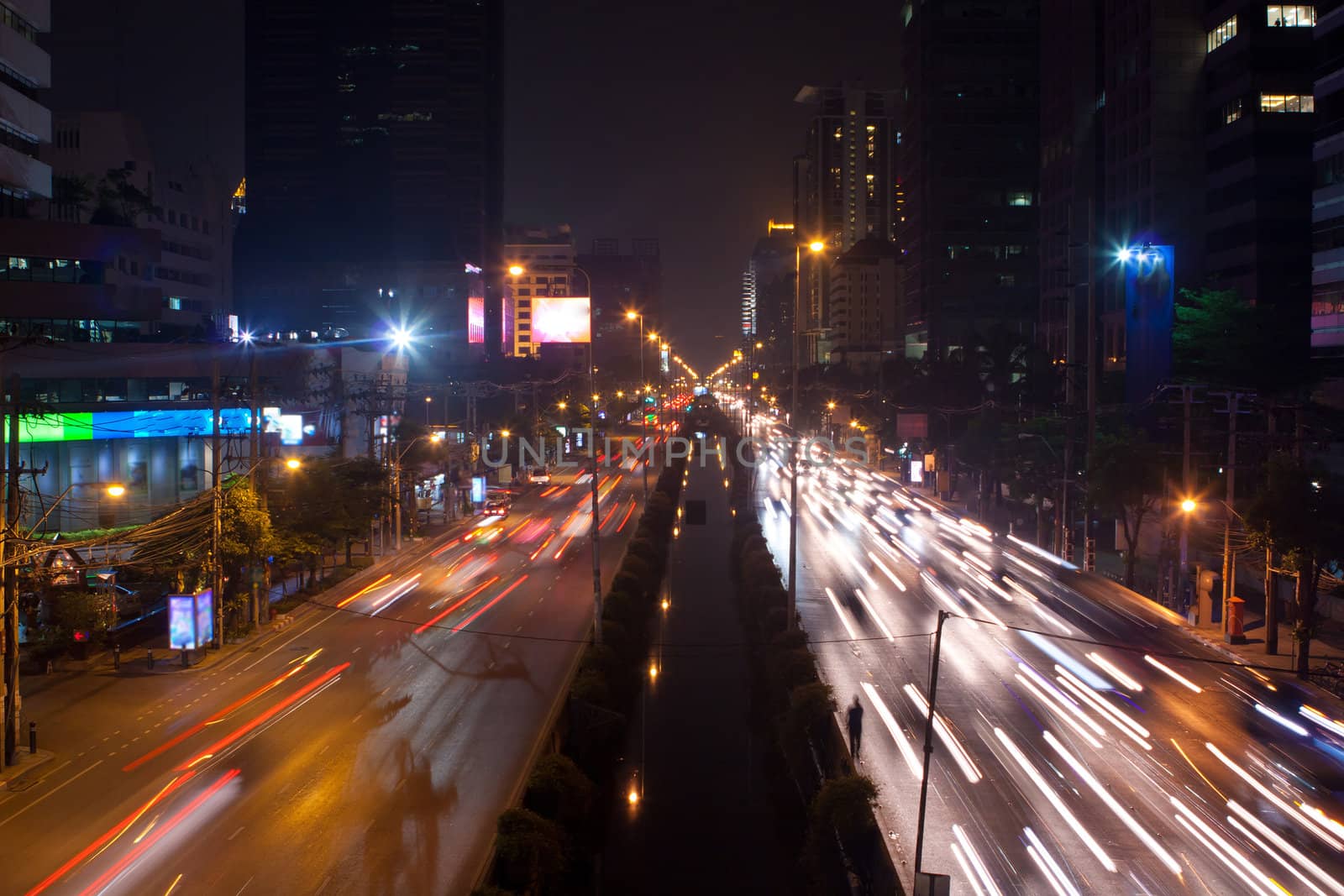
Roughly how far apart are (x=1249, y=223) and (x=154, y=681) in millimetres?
55333

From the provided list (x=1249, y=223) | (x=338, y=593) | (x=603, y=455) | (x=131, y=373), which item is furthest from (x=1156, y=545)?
(x=603, y=455)

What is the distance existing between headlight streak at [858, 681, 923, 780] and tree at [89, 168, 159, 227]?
60465 mm

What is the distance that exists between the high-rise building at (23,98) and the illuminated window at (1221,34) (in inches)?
2356

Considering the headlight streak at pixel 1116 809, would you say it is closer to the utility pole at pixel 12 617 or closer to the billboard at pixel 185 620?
the utility pole at pixel 12 617

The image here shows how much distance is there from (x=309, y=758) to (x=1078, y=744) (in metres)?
13.9

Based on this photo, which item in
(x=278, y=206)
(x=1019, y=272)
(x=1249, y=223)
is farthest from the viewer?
(x=278, y=206)

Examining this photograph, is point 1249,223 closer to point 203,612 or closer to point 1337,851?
point 1337,851

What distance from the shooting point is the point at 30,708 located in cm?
2194

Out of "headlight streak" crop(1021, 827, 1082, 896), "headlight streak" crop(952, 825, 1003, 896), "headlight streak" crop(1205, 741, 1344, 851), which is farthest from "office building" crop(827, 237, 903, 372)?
"headlight streak" crop(1021, 827, 1082, 896)

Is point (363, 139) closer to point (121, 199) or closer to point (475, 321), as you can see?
point (475, 321)

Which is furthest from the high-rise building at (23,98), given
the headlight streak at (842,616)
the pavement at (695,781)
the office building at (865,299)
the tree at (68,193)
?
the office building at (865,299)

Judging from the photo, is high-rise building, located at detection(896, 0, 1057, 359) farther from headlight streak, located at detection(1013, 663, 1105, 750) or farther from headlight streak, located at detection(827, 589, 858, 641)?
headlight streak, located at detection(1013, 663, 1105, 750)

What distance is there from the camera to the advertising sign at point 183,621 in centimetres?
2439

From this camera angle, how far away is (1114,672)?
23.8 meters
